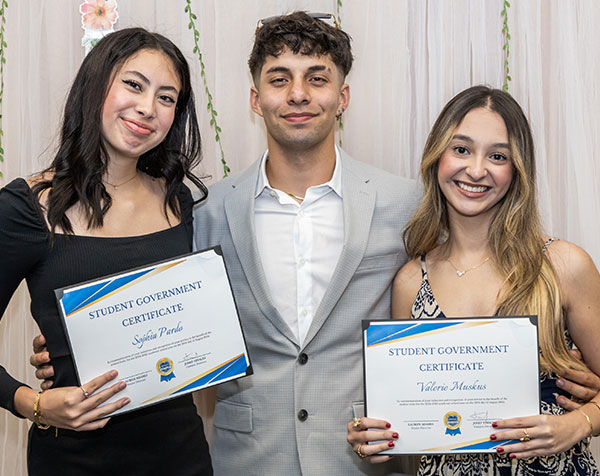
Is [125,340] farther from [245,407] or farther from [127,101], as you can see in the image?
[127,101]

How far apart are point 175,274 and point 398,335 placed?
2.06ft

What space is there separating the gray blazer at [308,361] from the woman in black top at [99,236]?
0.15 m

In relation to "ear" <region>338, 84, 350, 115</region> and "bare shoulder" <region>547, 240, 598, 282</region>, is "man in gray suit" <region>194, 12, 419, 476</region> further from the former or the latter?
Result: "bare shoulder" <region>547, 240, 598, 282</region>

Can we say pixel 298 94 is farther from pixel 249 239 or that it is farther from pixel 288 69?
pixel 249 239

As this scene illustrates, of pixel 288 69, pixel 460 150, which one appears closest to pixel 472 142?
pixel 460 150

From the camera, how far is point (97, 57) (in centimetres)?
197

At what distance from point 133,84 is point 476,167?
1.06 metres

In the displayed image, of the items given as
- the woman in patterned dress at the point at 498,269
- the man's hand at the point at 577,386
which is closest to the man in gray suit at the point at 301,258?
the woman in patterned dress at the point at 498,269

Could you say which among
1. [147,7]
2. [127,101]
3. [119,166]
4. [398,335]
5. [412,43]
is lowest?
[398,335]

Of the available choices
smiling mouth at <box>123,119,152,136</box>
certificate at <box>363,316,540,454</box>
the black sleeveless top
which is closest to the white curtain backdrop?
smiling mouth at <box>123,119,152,136</box>

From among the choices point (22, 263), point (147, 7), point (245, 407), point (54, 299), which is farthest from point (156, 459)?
point (147, 7)

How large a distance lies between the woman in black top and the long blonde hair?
2.62 ft

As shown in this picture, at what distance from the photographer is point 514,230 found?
205cm

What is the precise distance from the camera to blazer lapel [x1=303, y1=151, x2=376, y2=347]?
207cm
